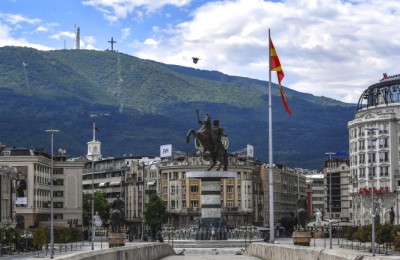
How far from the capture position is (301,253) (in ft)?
130

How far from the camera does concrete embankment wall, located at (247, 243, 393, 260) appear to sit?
29.9 metres

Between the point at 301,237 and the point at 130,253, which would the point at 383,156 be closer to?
the point at 301,237

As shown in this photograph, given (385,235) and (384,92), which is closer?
(385,235)

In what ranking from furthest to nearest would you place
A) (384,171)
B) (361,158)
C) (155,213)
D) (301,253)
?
(155,213) < (361,158) < (384,171) < (301,253)

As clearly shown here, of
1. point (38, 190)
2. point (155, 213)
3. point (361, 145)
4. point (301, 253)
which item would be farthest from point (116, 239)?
point (155, 213)

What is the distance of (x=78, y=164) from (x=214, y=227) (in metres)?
104

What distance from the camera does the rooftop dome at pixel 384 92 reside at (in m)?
184

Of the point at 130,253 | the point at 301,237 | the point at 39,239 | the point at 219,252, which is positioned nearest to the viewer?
the point at 130,253

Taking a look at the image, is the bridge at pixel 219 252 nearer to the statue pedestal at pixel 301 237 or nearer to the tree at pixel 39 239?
the statue pedestal at pixel 301 237

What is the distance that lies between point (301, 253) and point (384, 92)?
150m

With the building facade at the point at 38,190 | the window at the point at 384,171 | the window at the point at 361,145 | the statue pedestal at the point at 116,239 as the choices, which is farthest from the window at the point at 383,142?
the statue pedestal at the point at 116,239

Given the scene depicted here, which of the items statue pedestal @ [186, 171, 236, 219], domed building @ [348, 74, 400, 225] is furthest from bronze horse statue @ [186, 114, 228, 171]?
domed building @ [348, 74, 400, 225]

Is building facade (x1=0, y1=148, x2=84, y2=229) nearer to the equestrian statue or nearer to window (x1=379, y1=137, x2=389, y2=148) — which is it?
window (x1=379, y1=137, x2=389, y2=148)

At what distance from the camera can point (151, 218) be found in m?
194
